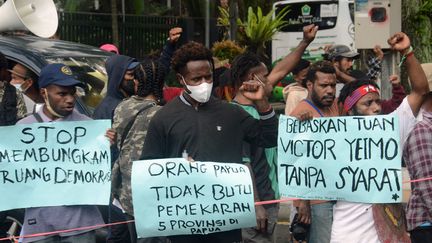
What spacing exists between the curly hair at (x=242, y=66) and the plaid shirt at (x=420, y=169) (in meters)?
1.47

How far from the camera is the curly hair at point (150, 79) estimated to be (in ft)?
23.6

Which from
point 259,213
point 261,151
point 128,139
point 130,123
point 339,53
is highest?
point 339,53

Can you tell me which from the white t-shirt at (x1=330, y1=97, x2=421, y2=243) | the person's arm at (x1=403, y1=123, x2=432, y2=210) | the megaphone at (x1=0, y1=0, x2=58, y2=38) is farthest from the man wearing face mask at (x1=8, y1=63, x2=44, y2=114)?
the person's arm at (x1=403, y1=123, x2=432, y2=210)

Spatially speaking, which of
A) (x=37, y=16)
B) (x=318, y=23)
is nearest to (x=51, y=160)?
(x=37, y=16)

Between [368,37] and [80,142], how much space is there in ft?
20.4

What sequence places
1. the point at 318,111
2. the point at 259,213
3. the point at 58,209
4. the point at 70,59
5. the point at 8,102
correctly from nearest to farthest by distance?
the point at 58,209 → the point at 259,213 → the point at 318,111 → the point at 8,102 → the point at 70,59

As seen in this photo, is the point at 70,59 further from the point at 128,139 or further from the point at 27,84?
the point at 128,139

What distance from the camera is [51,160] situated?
6.85m

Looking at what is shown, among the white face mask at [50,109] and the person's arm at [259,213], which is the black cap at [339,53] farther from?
the white face mask at [50,109]

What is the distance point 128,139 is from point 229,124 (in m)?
1.00

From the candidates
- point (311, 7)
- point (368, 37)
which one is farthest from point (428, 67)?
point (311, 7)

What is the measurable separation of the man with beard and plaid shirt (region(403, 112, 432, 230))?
64cm

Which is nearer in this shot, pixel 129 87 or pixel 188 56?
pixel 188 56

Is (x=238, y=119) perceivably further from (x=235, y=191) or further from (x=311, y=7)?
(x=311, y=7)
